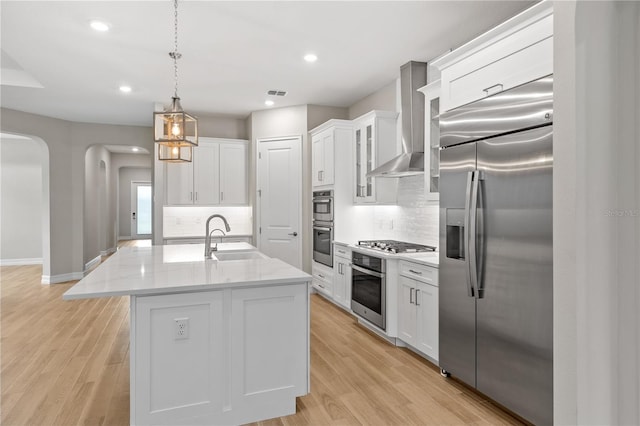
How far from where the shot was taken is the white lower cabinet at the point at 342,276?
4.65 metres

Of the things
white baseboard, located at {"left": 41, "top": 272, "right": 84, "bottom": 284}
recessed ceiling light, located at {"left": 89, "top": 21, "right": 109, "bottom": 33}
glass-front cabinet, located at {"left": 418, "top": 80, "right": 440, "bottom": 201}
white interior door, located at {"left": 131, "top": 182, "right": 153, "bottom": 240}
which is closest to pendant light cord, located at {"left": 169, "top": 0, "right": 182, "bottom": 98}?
recessed ceiling light, located at {"left": 89, "top": 21, "right": 109, "bottom": 33}

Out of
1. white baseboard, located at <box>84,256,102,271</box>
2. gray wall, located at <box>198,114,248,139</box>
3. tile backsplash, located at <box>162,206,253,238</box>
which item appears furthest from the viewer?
white baseboard, located at <box>84,256,102,271</box>

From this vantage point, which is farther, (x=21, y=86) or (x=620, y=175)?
(x=21, y=86)

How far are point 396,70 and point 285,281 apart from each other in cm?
313

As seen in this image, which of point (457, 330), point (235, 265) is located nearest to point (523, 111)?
point (457, 330)

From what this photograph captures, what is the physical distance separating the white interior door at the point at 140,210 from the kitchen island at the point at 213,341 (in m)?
12.0

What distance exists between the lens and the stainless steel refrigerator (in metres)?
2.12

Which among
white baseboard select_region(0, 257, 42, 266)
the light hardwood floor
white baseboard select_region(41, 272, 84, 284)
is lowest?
the light hardwood floor

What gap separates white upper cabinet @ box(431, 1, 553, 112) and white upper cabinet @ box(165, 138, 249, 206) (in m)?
4.14

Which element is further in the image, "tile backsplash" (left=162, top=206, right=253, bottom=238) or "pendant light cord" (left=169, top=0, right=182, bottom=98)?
"tile backsplash" (left=162, top=206, right=253, bottom=238)

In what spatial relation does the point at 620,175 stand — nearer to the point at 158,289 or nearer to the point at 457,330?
the point at 158,289

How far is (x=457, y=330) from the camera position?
9.07 feet

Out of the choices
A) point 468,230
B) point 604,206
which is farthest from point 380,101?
point 604,206

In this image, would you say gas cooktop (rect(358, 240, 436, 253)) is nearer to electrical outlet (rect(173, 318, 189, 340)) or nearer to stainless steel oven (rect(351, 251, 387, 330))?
stainless steel oven (rect(351, 251, 387, 330))
